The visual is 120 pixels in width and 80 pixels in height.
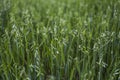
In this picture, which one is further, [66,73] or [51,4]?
[51,4]

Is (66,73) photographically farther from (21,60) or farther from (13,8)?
(13,8)

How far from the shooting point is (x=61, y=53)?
6.15 ft

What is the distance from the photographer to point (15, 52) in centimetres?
205

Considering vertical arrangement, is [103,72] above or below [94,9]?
below

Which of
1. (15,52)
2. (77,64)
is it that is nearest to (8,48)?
(15,52)

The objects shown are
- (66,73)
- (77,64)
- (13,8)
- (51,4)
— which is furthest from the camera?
(51,4)

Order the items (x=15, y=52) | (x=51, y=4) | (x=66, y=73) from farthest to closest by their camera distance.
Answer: (x=51, y=4) < (x=15, y=52) < (x=66, y=73)

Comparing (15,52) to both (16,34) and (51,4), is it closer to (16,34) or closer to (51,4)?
(16,34)

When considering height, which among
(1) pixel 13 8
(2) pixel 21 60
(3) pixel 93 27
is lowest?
(2) pixel 21 60

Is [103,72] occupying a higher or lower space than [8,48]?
lower

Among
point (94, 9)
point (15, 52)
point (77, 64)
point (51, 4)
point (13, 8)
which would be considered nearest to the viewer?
point (77, 64)

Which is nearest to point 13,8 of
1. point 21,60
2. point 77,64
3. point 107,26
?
point 21,60

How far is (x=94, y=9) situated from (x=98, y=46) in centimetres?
117

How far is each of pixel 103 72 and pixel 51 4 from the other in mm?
1648
